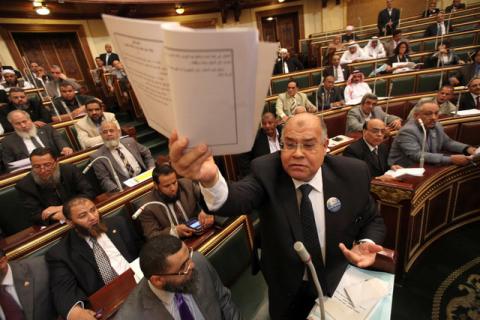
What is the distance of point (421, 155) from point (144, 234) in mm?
2353

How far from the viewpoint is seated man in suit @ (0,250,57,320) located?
1.44 m

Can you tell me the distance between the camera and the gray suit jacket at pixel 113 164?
265 cm

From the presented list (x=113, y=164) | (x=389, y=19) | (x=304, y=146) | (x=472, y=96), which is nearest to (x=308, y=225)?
(x=304, y=146)

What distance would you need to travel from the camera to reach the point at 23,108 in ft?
12.2

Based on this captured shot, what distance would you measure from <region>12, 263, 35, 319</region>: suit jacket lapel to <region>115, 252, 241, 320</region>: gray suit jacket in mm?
767

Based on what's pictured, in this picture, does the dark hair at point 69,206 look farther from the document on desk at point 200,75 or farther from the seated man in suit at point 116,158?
the document on desk at point 200,75

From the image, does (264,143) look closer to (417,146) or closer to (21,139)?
(417,146)

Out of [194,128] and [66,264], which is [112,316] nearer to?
[66,264]

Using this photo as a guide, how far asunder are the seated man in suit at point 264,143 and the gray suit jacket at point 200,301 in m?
1.88

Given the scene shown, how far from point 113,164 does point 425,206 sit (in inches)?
116

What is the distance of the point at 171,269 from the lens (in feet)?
3.77

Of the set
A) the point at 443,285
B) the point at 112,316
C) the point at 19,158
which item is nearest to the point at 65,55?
the point at 19,158

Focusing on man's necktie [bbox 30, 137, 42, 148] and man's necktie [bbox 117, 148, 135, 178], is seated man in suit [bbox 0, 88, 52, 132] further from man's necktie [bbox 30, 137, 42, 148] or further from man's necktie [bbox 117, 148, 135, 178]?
man's necktie [bbox 117, 148, 135, 178]

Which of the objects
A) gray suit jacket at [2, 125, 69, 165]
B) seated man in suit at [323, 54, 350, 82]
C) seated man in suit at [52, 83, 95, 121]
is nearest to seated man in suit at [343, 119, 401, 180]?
seated man in suit at [323, 54, 350, 82]
